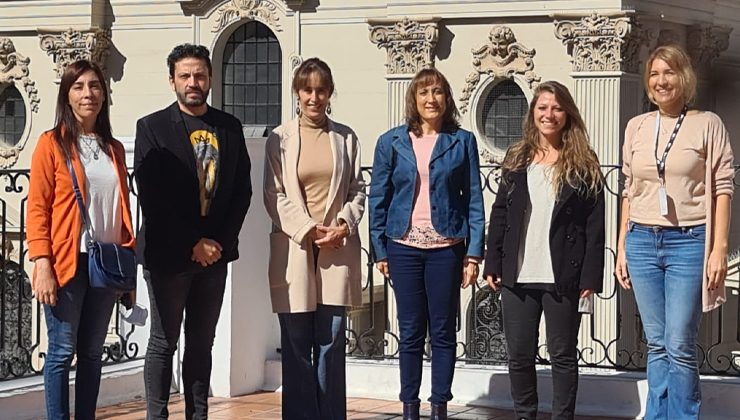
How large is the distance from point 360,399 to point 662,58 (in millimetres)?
3348

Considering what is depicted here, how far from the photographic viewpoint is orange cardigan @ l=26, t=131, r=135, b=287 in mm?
6973

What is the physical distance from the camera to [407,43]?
27203 millimetres

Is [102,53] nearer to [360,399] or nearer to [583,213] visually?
[360,399]

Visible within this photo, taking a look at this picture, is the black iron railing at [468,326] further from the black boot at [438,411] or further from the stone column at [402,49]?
the stone column at [402,49]

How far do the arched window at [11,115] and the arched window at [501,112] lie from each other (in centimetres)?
1018

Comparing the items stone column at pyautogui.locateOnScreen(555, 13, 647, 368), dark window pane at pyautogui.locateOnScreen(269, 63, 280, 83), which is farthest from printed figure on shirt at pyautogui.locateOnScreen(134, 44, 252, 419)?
dark window pane at pyautogui.locateOnScreen(269, 63, 280, 83)

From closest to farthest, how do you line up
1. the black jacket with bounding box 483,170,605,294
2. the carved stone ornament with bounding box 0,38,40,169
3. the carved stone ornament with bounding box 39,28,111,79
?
the black jacket with bounding box 483,170,605,294, the carved stone ornament with bounding box 39,28,111,79, the carved stone ornament with bounding box 0,38,40,169

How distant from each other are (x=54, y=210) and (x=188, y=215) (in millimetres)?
631

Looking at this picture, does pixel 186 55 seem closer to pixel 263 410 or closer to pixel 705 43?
pixel 263 410

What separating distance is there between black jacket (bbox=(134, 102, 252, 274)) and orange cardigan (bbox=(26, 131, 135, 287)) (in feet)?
1.10

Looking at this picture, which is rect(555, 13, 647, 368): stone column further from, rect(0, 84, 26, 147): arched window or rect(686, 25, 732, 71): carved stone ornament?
rect(0, 84, 26, 147): arched window

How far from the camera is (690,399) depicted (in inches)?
280

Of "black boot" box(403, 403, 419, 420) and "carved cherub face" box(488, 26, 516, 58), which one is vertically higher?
"carved cherub face" box(488, 26, 516, 58)

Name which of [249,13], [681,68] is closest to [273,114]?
[249,13]
